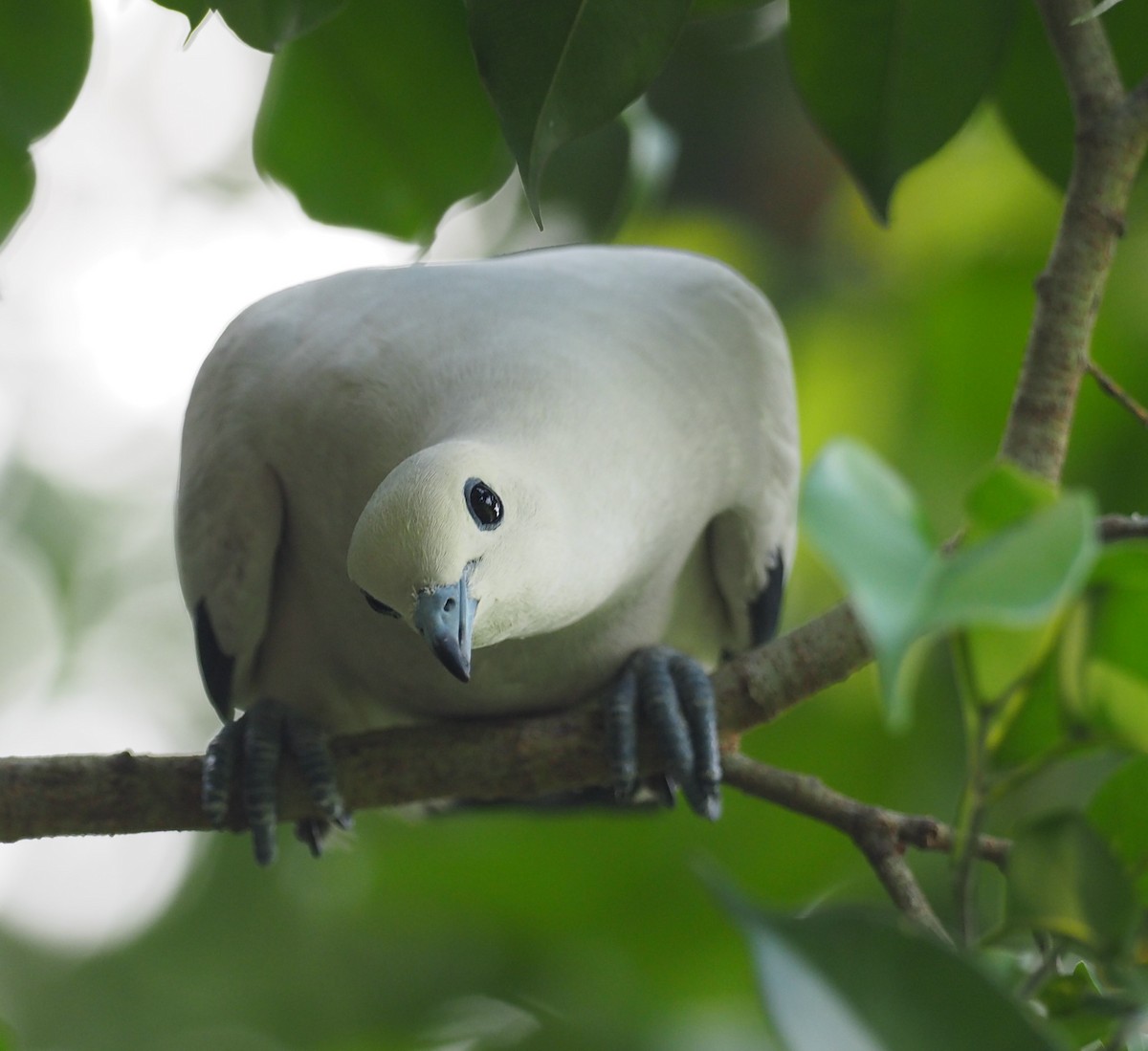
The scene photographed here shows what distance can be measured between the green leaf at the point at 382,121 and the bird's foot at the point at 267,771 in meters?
0.72

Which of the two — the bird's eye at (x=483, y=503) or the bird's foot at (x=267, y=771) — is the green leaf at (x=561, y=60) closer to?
the bird's eye at (x=483, y=503)

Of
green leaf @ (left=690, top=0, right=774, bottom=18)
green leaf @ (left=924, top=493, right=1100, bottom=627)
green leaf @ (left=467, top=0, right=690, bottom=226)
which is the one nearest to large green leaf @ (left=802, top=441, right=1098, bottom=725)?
green leaf @ (left=924, top=493, right=1100, bottom=627)

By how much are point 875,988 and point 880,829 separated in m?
0.72

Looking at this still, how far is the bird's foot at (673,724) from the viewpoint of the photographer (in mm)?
1827

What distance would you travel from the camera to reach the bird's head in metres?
1.45

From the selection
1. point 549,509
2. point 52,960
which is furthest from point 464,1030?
point 52,960

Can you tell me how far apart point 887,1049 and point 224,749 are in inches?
49.7

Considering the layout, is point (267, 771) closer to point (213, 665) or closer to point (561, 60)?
point (213, 665)

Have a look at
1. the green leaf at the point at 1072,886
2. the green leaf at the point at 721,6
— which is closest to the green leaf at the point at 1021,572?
the green leaf at the point at 1072,886

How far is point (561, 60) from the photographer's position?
1.35 metres

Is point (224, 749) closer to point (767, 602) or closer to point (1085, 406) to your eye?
point (767, 602)

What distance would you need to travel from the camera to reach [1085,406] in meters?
2.44

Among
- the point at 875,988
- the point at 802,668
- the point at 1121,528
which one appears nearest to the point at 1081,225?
the point at 1121,528

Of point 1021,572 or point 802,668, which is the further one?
point 802,668
